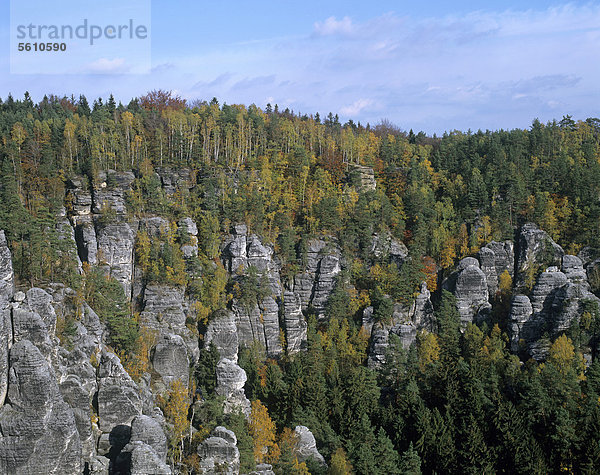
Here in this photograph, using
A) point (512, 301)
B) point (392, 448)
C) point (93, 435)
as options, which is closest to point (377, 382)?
point (392, 448)

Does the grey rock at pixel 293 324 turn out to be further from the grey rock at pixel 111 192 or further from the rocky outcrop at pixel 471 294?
the grey rock at pixel 111 192

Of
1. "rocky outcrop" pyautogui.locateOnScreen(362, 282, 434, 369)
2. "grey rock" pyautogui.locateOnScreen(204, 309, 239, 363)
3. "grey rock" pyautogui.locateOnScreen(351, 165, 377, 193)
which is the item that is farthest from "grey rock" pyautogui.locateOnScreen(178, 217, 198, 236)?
"grey rock" pyautogui.locateOnScreen(351, 165, 377, 193)

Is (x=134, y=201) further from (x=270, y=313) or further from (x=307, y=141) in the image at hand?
(x=307, y=141)

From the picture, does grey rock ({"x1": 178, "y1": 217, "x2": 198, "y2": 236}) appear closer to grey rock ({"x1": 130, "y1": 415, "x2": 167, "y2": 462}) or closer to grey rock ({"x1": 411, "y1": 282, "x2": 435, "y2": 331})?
grey rock ({"x1": 411, "y1": 282, "x2": 435, "y2": 331})

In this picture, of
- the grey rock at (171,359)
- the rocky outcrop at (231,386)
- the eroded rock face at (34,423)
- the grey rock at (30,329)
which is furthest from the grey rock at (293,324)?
the eroded rock face at (34,423)

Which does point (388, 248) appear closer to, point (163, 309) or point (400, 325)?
point (400, 325)
